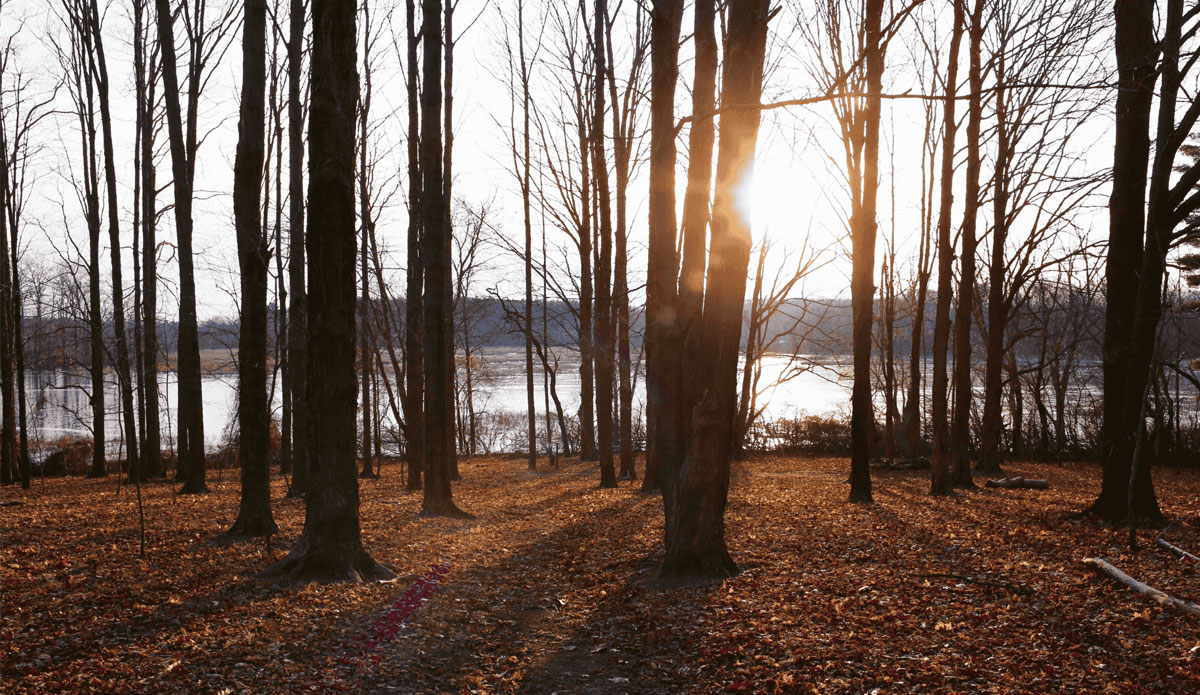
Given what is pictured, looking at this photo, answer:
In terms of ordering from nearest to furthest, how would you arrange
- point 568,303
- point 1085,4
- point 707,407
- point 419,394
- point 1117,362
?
point 707,407 → point 1117,362 → point 1085,4 → point 419,394 → point 568,303

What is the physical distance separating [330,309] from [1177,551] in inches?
274

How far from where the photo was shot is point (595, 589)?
6.29 metres

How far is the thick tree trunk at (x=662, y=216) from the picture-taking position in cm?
780

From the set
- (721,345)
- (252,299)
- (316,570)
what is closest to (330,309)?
(316,570)

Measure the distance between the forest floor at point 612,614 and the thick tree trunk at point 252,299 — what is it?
68 centimetres

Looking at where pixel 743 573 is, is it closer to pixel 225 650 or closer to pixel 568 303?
pixel 225 650

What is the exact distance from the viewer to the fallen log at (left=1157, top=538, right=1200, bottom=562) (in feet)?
17.1

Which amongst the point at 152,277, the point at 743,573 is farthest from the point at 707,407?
the point at 152,277

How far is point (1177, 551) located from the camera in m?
5.55

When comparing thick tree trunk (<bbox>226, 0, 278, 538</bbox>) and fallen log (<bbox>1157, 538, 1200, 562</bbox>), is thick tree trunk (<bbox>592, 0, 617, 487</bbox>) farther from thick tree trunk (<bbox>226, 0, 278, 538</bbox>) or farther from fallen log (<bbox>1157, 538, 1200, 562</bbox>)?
fallen log (<bbox>1157, 538, 1200, 562</bbox>)

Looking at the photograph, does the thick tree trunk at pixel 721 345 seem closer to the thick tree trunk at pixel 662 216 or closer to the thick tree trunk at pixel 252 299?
the thick tree trunk at pixel 662 216

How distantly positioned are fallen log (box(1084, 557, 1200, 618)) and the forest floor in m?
0.08

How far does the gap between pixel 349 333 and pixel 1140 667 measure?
5669 mm

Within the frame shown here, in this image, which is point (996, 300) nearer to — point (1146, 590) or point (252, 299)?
point (1146, 590)
